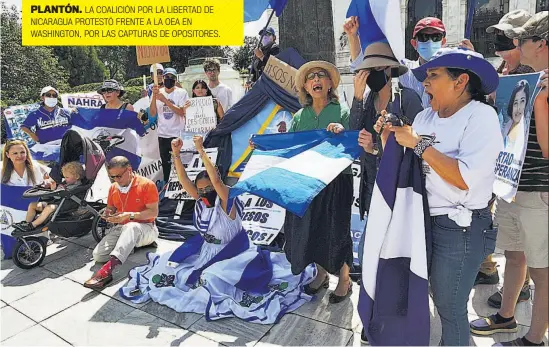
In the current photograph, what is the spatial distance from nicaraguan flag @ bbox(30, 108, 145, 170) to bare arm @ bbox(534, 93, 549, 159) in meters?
4.93

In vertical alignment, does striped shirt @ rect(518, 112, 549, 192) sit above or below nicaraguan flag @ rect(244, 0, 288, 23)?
below

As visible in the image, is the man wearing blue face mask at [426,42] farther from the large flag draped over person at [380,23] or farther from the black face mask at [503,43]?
the black face mask at [503,43]

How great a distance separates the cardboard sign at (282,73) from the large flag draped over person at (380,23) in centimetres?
134

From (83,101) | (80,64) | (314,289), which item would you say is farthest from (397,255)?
(80,64)

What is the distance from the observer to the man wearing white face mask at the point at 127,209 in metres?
4.10

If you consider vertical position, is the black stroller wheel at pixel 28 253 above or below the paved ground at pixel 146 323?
above

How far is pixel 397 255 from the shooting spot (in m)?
2.17

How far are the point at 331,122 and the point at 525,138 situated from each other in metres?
1.26

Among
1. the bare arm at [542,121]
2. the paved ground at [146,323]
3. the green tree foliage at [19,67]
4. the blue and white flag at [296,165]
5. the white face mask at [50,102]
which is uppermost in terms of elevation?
the green tree foliage at [19,67]

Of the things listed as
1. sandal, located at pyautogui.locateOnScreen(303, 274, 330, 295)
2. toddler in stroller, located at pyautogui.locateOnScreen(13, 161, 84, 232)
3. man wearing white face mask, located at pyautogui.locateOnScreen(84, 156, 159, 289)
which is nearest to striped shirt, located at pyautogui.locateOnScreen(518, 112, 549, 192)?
sandal, located at pyautogui.locateOnScreen(303, 274, 330, 295)

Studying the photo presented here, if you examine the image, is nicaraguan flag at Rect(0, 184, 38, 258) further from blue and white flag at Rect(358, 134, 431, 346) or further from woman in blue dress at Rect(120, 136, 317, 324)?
blue and white flag at Rect(358, 134, 431, 346)

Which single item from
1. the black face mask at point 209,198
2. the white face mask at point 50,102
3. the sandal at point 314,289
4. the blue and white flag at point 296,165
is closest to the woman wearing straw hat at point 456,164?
the blue and white flag at point 296,165

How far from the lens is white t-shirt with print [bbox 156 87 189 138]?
582cm
